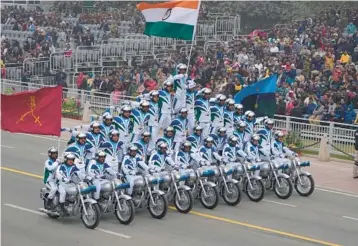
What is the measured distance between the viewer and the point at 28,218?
19641mm

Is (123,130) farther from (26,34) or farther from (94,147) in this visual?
(26,34)

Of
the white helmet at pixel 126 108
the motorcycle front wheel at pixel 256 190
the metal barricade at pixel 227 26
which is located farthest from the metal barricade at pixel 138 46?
the motorcycle front wheel at pixel 256 190

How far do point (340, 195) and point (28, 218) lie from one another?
309 inches

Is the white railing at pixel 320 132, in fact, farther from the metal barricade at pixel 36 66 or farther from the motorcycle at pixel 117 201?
the metal barricade at pixel 36 66

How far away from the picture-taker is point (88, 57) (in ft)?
135

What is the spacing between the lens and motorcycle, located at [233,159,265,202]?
2147cm

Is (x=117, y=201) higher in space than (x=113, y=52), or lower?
lower

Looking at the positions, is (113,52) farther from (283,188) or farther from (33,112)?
(33,112)

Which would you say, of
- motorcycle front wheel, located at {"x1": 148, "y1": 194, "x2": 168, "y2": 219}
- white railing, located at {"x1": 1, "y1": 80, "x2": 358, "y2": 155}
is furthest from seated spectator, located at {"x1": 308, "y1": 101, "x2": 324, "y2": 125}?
motorcycle front wheel, located at {"x1": 148, "y1": 194, "x2": 168, "y2": 219}

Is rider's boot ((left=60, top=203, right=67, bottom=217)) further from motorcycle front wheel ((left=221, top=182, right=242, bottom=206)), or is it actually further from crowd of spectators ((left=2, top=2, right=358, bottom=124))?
crowd of spectators ((left=2, top=2, right=358, bottom=124))

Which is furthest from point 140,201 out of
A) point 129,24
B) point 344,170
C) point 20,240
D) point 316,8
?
point 129,24

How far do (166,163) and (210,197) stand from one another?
1236 millimetres

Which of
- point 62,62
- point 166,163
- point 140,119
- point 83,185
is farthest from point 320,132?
point 62,62

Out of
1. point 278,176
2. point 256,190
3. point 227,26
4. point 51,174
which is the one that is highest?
point 227,26
